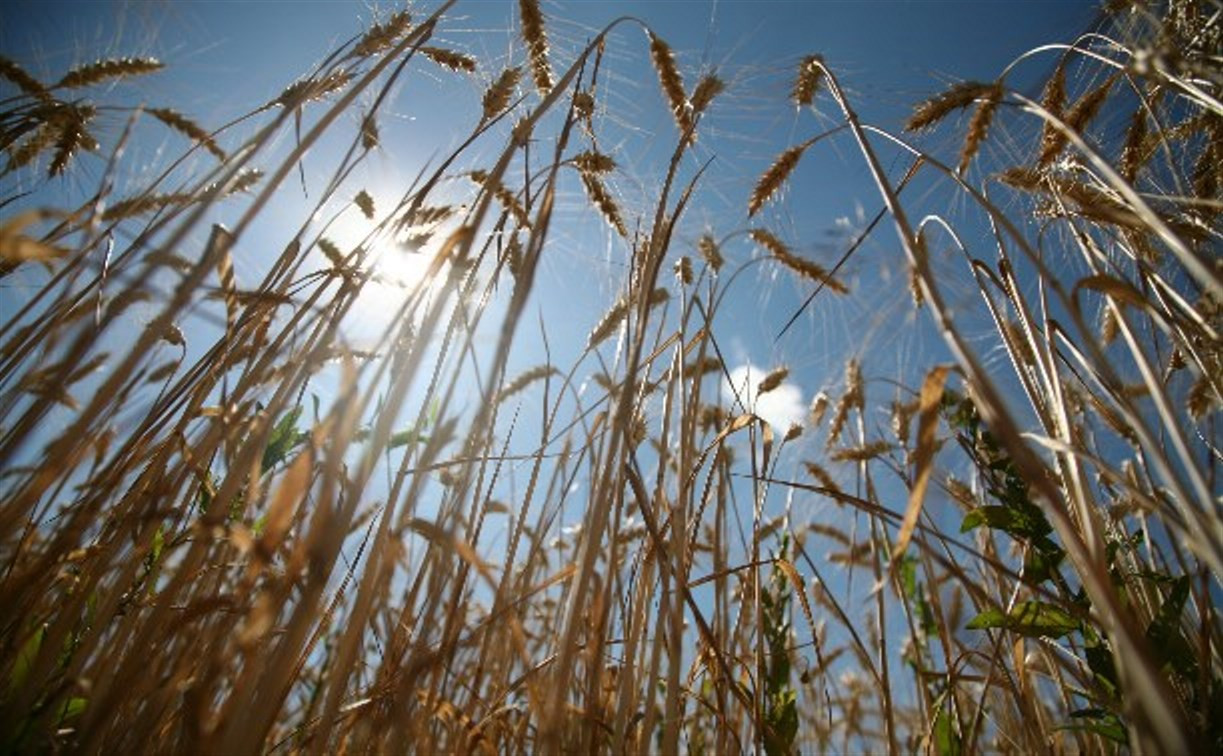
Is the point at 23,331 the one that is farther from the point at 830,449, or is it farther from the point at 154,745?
the point at 830,449

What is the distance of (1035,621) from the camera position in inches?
39.2

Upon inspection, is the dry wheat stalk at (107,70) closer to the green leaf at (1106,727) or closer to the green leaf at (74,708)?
the green leaf at (74,708)

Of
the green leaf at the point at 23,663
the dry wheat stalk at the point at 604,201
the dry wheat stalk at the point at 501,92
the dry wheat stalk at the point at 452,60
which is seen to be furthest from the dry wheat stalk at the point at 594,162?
the green leaf at the point at 23,663

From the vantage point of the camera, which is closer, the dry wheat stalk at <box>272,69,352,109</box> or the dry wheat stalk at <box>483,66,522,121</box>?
the dry wheat stalk at <box>272,69,352,109</box>

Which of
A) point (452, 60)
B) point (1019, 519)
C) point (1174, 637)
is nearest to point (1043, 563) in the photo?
point (1019, 519)

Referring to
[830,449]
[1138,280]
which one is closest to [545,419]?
[1138,280]

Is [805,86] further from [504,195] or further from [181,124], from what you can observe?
[181,124]

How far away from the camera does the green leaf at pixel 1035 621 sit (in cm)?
96

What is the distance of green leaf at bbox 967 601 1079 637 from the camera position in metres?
0.96

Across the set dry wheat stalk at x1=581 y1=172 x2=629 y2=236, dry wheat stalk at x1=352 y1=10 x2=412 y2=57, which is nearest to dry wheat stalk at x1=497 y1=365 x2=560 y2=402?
dry wheat stalk at x1=581 y1=172 x2=629 y2=236

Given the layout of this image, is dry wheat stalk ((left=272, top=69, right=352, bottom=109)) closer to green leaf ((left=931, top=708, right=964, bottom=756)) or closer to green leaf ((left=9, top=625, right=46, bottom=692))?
green leaf ((left=9, top=625, right=46, bottom=692))

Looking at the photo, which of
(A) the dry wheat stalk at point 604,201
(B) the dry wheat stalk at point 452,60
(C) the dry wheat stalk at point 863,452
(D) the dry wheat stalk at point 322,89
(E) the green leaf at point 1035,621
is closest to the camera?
(E) the green leaf at point 1035,621

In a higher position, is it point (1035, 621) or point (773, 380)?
point (773, 380)

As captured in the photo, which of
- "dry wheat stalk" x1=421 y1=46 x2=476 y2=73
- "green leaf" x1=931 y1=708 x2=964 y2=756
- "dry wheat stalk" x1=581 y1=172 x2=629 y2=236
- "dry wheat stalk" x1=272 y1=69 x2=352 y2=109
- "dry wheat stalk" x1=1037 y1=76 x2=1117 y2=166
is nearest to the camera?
"green leaf" x1=931 y1=708 x2=964 y2=756
